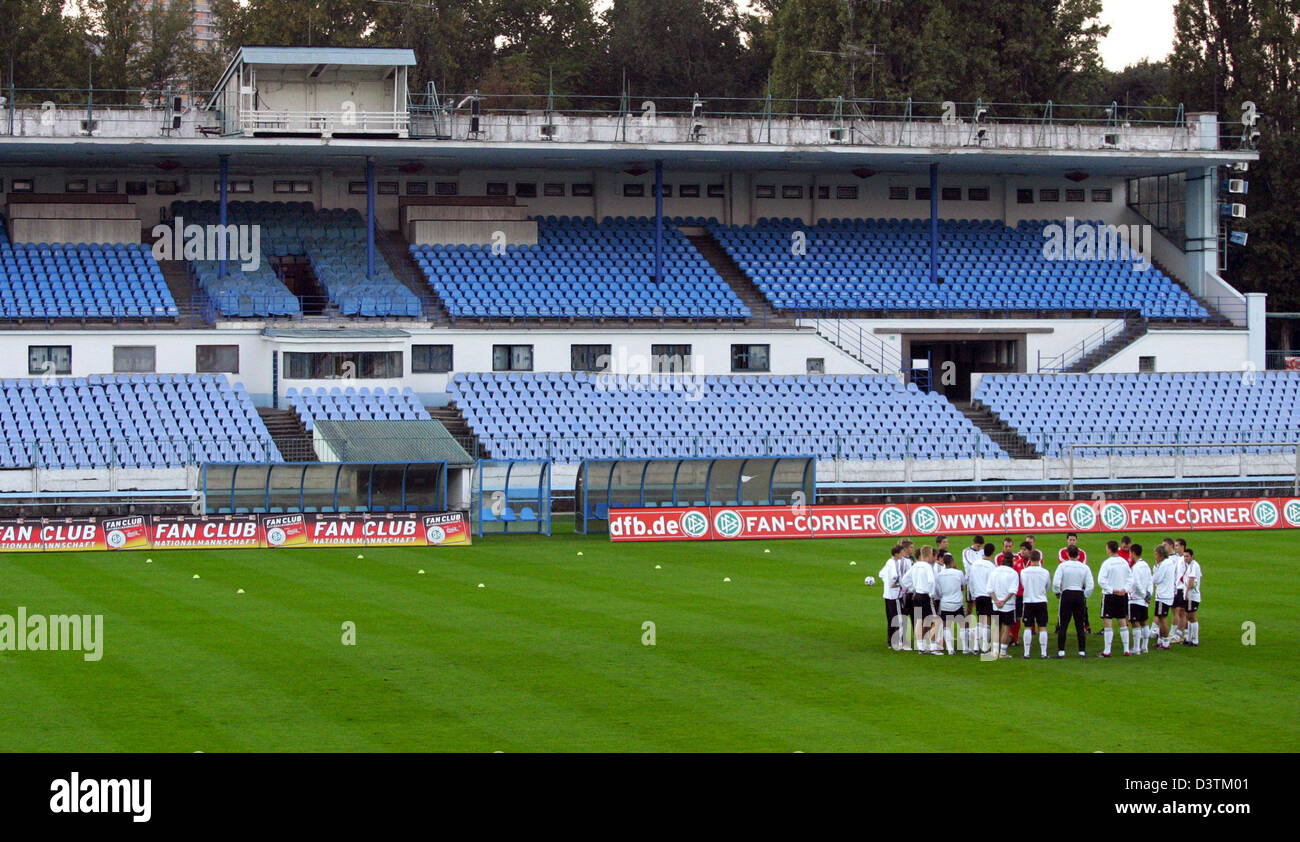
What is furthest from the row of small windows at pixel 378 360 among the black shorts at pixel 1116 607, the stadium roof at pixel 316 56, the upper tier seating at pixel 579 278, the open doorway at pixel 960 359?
the black shorts at pixel 1116 607

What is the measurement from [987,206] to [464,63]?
32287mm

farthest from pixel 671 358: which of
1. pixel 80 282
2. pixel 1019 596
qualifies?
pixel 1019 596

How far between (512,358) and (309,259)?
7975 mm

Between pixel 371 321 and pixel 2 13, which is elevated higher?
pixel 2 13

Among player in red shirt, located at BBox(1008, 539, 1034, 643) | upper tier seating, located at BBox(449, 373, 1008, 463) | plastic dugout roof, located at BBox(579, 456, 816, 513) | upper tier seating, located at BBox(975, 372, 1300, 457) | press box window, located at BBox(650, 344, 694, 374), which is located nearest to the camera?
player in red shirt, located at BBox(1008, 539, 1034, 643)

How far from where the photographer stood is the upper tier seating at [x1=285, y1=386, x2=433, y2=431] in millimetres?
48531

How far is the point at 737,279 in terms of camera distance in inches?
2341

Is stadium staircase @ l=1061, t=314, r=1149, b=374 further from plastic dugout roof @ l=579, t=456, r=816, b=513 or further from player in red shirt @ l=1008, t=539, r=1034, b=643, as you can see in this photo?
player in red shirt @ l=1008, t=539, r=1034, b=643

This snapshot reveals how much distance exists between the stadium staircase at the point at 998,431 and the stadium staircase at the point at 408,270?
16.8 metres

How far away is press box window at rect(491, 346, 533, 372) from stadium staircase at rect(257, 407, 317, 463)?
271 inches

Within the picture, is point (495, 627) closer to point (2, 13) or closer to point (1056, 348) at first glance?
point (1056, 348)

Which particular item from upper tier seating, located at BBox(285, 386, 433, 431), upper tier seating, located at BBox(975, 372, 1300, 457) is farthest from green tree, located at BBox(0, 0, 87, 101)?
upper tier seating, located at BBox(975, 372, 1300, 457)
